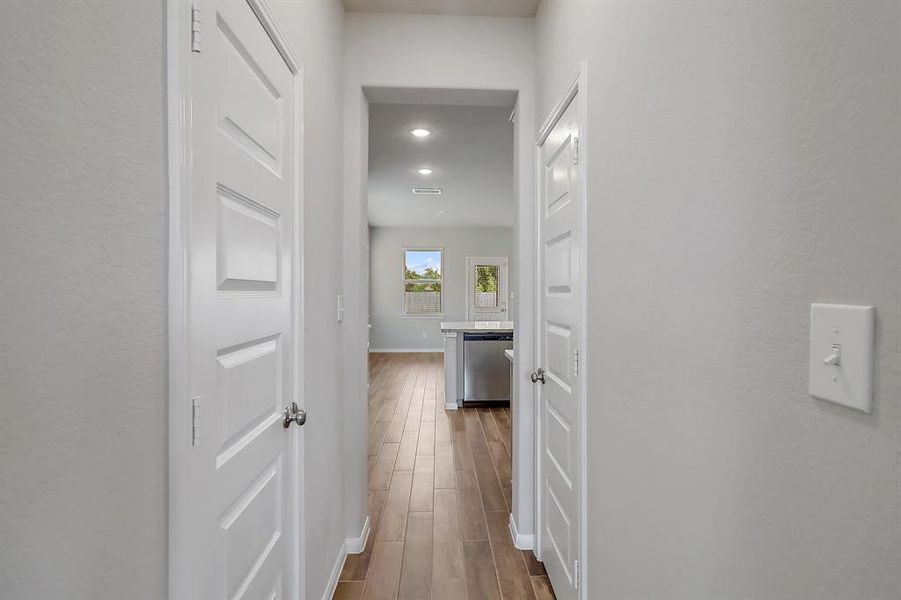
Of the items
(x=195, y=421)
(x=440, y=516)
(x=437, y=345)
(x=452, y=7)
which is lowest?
(x=440, y=516)

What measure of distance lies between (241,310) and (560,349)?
1.21 meters

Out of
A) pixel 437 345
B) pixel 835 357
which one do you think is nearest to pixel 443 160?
Answer: pixel 835 357

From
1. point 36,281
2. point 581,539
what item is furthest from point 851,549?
point 581,539

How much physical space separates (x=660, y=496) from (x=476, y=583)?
4.46 ft

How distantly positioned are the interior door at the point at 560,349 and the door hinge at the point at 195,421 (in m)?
1.14

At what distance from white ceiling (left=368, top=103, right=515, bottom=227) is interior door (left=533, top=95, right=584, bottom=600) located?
52.4 inches

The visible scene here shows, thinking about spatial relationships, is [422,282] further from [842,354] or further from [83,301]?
[842,354]

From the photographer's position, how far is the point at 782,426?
2.00 feet

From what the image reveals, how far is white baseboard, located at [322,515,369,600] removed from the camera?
188 cm

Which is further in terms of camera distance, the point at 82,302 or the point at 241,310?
the point at 241,310

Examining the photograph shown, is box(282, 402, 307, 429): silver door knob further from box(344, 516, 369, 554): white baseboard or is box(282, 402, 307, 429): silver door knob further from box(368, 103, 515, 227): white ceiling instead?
box(368, 103, 515, 227): white ceiling

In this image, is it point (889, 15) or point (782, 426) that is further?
point (782, 426)

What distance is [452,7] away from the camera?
223 cm

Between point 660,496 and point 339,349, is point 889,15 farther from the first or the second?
point 339,349
